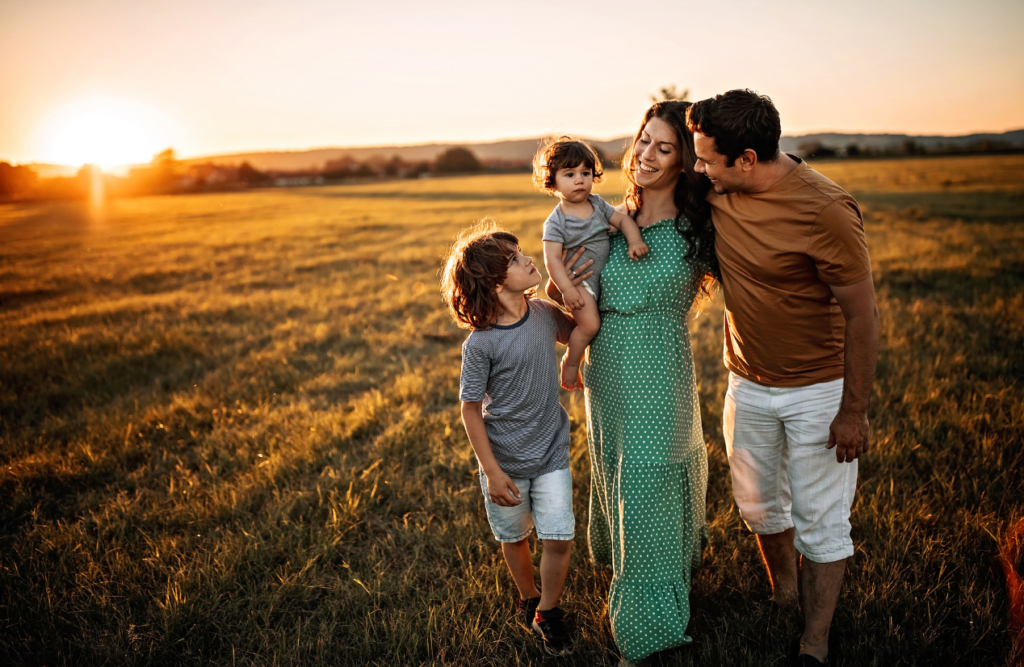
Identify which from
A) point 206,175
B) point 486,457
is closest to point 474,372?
point 486,457

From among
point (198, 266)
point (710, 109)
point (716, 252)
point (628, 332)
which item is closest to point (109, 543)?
point (628, 332)

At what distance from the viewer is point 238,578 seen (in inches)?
120

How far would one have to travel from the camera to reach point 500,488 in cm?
238

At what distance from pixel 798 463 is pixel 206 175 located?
242 ft

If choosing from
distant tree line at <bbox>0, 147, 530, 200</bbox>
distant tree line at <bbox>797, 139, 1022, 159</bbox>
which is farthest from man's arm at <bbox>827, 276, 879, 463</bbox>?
distant tree line at <bbox>797, 139, 1022, 159</bbox>

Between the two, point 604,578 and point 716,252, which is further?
point 604,578

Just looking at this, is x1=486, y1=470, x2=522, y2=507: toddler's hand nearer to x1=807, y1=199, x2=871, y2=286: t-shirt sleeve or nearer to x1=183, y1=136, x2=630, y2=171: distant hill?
x1=807, y1=199, x2=871, y2=286: t-shirt sleeve

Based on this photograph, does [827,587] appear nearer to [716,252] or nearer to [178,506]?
[716,252]

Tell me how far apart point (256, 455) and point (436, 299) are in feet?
17.6

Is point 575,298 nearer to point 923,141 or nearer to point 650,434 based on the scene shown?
point 650,434

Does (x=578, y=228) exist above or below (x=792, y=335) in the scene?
above

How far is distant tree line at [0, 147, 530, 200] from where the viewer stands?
42681 millimetres

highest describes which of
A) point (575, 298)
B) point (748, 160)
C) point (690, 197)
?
point (748, 160)

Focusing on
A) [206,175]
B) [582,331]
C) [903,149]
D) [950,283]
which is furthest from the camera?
[903,149]
